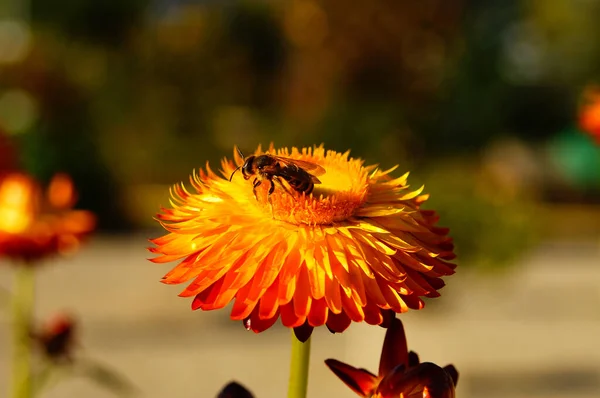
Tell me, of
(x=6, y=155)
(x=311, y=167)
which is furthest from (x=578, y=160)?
(x=311, y=167)

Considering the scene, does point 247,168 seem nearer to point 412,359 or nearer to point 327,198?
point 327,198

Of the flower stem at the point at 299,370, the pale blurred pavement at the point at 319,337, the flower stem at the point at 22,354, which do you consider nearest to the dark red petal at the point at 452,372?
the flower stem at the point at 299,370

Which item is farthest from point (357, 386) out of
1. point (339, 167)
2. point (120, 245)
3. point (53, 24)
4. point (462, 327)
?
point (53, 24)

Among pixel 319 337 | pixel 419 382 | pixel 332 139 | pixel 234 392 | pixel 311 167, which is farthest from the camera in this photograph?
pixel 332 139

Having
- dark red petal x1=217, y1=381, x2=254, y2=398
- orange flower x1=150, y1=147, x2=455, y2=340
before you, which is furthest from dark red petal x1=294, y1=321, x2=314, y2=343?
dark red petal x1=217, y1=381, x2=254, y2=398

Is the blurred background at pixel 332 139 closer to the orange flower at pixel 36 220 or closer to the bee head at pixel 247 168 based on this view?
the orange flower at pixel 36 220

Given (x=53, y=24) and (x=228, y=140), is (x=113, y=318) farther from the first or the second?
(x=53, y=24)

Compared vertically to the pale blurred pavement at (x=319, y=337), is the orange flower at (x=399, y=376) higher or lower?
lower
